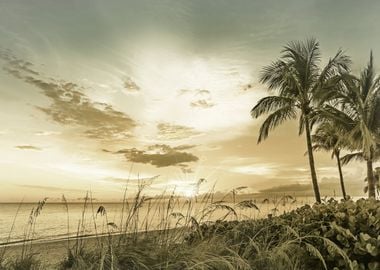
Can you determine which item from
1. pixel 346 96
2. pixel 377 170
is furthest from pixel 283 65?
pixel 377 170

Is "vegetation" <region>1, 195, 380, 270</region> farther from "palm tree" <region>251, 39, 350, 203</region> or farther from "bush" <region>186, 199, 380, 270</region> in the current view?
"palm tree" <region>251, 39, 350, 203</region>

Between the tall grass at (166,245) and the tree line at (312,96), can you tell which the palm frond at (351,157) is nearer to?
the tree line at (312,96)

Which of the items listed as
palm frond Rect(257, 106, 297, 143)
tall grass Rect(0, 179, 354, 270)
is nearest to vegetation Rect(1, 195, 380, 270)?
tall grass Rect(0, 179, 354, 270)

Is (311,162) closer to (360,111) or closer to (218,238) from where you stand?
(360,111)

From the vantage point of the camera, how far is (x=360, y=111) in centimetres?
1831

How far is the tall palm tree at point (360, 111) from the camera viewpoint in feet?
54.0

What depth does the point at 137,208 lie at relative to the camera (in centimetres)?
437

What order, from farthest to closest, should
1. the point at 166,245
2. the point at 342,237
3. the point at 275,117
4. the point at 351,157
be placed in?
the point at 351,157 → the point at 275,117 → the point at 166,245 → the point at 342,237

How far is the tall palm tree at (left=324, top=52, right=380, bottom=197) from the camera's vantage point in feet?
54.0

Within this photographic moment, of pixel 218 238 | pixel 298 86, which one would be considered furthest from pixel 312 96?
pixel 218 238

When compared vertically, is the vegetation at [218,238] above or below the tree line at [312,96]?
below

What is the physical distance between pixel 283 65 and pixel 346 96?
3507 millimetres

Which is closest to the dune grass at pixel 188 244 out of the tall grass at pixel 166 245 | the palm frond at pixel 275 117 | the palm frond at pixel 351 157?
the tall grass at pixel 166 245

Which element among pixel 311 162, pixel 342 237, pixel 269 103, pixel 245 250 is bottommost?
pixel 245 250
